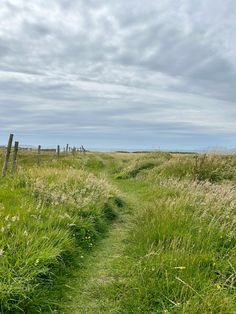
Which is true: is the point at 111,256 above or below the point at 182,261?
below

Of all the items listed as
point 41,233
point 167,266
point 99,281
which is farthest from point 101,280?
point 41,233

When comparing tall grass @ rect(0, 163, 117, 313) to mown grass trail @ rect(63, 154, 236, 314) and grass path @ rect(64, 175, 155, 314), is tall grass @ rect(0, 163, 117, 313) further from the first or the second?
mown grass trail @ rect(63, 154, 236, 314)

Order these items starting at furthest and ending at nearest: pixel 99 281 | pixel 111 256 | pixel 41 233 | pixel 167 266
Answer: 1. pixel 111 256
2. pixel 41 233
3. pixel 99 281
4. pixel 167 266

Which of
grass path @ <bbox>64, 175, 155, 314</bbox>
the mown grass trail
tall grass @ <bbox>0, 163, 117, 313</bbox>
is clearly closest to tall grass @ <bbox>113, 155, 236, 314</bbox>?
the mown grass trail

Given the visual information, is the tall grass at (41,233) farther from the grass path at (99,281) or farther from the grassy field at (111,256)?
the grass path at (99,281)

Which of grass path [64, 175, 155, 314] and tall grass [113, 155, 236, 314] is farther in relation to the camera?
grass path [64, 175, 155, 314]

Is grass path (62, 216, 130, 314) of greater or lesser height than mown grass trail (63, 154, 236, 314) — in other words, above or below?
below

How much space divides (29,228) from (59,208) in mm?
1980

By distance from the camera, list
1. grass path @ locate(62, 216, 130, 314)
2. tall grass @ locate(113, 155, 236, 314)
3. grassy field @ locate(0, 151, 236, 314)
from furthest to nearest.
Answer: grass path @ locate(62, 216, 130, 314) → grassy field @ locate(0, 151, 236, 314) → tall grass @ locate(113, 155, 236, 314)

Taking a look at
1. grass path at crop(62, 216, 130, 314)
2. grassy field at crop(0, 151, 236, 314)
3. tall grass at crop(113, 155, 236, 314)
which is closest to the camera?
tall grass at crop(113, 155, 236, 314)

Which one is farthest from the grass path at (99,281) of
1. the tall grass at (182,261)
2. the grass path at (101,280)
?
the tall grass at (182,261)

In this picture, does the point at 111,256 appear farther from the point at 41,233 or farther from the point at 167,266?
the point at 167,266

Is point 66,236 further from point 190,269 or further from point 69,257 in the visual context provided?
point 190,269

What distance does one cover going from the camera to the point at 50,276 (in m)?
5.43
